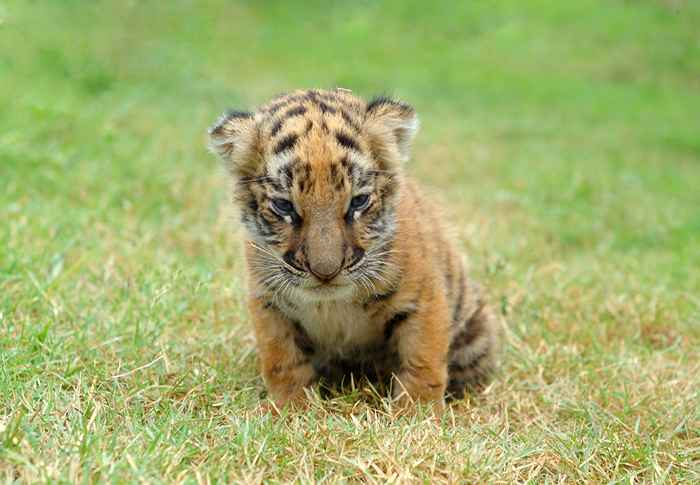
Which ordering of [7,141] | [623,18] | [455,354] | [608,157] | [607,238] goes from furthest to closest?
[623,18] < [608,157] < [607,238] < [7,141] < [455,354]

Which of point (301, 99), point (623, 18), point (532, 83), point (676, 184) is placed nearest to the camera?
point (301, 99)

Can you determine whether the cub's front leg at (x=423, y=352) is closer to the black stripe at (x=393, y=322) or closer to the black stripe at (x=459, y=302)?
the black stripe at (x=393, y=322)

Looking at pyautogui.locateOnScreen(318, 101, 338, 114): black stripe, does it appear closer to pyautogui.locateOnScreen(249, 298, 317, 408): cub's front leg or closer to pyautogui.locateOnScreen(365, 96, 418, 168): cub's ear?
pyautogui.locateOnScreen(365, 96, 418, 168): cub's ear

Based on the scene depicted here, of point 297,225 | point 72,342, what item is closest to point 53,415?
point 72,342

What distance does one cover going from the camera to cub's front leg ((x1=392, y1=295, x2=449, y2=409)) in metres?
4.50

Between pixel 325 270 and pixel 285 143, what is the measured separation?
2.19 feet

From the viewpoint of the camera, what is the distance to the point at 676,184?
11367 mm

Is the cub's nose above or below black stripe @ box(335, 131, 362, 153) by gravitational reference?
below

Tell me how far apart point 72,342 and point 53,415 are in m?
0.98

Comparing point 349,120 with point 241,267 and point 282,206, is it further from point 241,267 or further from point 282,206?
point 241,267

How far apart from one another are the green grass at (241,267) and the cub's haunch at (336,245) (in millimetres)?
280

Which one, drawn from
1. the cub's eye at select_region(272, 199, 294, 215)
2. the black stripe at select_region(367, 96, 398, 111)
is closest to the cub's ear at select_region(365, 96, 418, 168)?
the black stripe at select_region(367, 96, 398, 111)

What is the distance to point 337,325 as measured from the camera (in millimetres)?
4527

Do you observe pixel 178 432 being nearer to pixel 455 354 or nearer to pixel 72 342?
pixel 72 342
